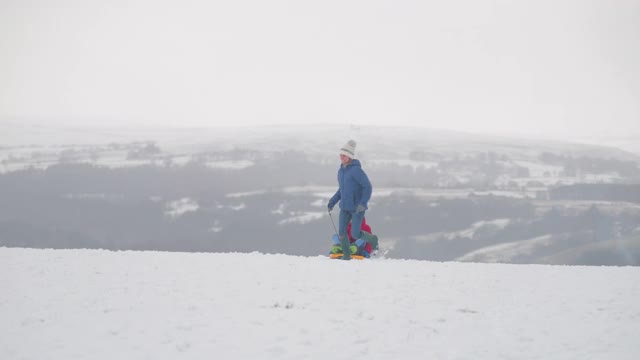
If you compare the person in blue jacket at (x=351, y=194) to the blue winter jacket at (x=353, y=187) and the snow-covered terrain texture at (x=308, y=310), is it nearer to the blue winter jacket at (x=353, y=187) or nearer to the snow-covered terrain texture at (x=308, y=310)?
the blue winter jacket at (x=353, y=187)

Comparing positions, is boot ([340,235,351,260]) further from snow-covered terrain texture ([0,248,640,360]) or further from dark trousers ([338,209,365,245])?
snow-covered terrain texture ([0,248,640,360])

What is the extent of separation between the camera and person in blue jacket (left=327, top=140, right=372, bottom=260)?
16.7 metres

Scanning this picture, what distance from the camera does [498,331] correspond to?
10.0 metres

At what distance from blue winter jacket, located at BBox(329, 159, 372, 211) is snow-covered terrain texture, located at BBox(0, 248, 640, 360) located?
1.71m

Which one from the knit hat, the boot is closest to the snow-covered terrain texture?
the boot

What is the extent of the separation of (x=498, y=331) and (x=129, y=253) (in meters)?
A: 10.9

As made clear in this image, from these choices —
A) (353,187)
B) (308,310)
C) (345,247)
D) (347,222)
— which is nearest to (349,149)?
(353,187)

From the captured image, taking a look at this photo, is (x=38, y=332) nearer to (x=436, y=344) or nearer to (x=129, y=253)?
(x=436, y=344)

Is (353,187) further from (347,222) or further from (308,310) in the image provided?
(308,310)

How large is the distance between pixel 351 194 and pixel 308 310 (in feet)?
20.2

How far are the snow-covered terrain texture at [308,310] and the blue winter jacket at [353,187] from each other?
171 cm

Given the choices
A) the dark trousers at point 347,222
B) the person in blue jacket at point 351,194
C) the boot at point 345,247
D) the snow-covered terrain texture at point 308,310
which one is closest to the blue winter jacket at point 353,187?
the person in blue jacket at point 351,194

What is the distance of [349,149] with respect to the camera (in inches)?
653

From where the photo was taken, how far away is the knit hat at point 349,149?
1654 centimetres
